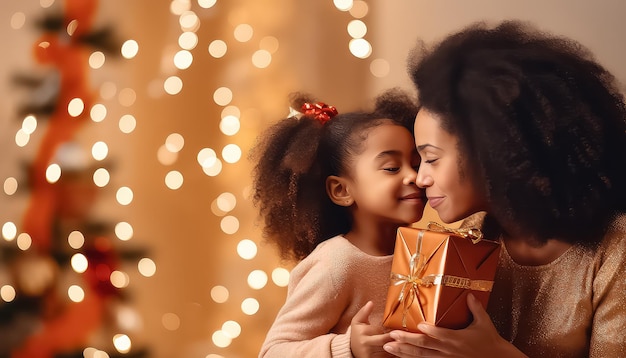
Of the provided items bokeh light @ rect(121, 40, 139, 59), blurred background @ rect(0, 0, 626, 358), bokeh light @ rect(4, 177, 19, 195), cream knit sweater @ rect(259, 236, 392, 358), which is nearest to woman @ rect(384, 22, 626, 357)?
cream knit sweater @ rect(259, 236, 392, 358)

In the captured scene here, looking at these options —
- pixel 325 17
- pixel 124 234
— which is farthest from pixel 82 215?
pixel 325 17

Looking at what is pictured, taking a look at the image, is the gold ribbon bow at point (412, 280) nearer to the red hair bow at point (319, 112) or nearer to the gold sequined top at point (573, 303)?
the gold sequined top at point (573, 303)

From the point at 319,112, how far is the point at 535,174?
0.52m

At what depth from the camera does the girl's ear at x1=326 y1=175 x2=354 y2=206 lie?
1520 mm

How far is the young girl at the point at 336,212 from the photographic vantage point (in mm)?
1374

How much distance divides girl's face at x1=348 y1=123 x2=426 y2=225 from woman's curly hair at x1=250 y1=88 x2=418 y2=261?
34mm

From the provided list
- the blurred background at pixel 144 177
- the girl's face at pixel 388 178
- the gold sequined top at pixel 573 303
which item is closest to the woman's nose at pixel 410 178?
the girl's face at pixel 388 178

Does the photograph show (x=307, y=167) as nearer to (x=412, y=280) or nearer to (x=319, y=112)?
(x=319, y=112)

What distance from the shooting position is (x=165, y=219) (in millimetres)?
2641

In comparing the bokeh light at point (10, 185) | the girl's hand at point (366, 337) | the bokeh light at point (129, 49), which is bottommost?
the girl's hand at point (366, 337)

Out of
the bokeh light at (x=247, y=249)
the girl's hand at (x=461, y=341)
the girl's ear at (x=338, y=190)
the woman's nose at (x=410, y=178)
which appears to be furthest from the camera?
the bokeh light at (x=247, y=249)

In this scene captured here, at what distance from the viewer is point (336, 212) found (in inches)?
62.4

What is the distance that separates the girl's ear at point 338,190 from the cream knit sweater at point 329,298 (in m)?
0.11

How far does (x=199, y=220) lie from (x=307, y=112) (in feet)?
3.74
